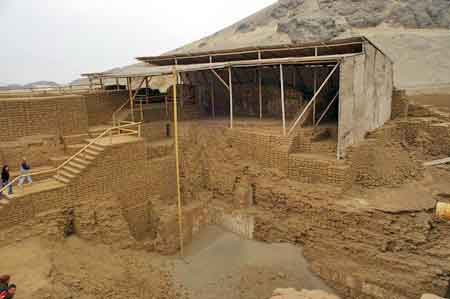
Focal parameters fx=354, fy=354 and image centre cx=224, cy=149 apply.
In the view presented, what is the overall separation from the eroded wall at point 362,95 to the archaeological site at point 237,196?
0.22ft

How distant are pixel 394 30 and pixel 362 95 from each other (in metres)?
31.8

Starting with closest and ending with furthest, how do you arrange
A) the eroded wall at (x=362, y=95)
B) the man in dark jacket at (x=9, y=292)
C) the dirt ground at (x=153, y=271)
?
the man in dark jacket at (x=9, y=292) → the dirt ground at (x=153, y=271) → the eroded wall at (x=362, y=95)

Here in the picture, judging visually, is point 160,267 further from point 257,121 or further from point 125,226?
point 257,121

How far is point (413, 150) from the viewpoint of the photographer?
1473cm

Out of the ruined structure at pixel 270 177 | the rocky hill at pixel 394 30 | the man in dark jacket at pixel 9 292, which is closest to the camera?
the man in dark jacket at pixel 9 292

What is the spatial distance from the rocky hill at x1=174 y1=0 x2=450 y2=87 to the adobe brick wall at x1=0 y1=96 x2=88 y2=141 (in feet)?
101

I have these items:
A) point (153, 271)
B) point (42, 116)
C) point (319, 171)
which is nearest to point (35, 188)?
point (42, 116)

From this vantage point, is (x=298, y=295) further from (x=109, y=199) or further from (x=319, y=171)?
(x=109, y=199)

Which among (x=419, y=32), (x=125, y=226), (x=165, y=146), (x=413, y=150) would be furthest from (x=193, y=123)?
(x=419, y=32)

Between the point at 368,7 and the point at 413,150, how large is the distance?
109 ft

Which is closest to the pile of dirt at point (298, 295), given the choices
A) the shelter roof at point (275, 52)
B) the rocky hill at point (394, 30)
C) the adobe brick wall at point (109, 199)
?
the adobe brick wall at point (109, 199)

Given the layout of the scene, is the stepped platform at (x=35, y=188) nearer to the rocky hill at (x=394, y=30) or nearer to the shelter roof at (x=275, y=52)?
the shelter roof at (x=275, y=52)

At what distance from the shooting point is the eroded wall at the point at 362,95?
35.6ft

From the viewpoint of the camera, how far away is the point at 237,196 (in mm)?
12125
